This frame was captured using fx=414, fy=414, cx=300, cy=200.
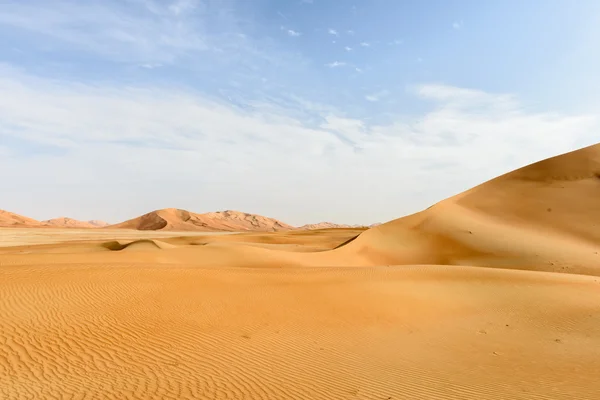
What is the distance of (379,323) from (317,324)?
5.40 feet

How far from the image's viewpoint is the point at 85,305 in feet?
32.3

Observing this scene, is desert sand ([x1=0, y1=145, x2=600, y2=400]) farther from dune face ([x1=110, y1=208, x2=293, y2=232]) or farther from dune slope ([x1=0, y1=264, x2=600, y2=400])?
dune face ([x1=110, y1=208, x2=293, y2=232])

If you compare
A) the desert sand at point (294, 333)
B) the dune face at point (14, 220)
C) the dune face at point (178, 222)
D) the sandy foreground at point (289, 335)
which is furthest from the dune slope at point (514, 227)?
the dune face at point (14, 220)

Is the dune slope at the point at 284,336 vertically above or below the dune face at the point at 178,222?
below

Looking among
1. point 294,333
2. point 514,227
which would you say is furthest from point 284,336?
point 514,227

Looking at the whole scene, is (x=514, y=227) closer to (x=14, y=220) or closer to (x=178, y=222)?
(x=178, y=222)

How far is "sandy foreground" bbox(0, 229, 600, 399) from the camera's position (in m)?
6.31

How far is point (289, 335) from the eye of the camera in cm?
902

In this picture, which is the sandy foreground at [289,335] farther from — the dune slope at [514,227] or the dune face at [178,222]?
the dune face at [178,222]

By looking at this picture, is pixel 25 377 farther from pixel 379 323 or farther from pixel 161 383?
pixel 379 323

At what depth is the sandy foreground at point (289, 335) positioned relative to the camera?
20.7ft

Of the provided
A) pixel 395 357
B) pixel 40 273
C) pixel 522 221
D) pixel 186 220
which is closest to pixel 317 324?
pixel 395 357

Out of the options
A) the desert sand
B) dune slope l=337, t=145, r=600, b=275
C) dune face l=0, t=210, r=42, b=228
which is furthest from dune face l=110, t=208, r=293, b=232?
the desert sand

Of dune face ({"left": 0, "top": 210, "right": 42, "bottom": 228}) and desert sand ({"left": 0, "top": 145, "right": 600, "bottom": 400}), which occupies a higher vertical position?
dune face ({"left": 0, "top": 210, "right": 42, "bottom": 228})
